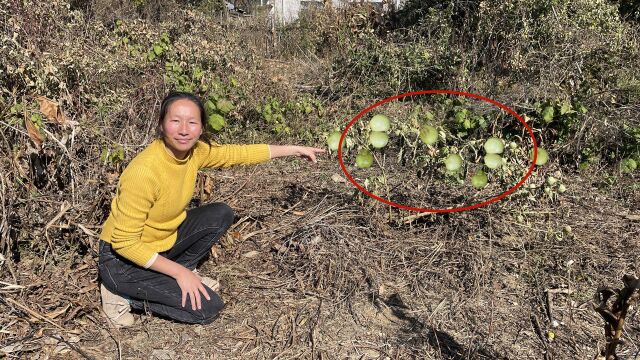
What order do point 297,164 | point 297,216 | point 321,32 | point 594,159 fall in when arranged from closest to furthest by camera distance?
1. point 297,216
2. point 594,159
3. point 297,164
4. point 321,32

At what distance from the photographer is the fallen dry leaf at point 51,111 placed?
117 inches

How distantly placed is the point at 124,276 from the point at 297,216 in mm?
1096

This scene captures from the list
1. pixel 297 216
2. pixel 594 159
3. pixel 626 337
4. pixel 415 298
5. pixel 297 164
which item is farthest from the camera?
pixel 297 164

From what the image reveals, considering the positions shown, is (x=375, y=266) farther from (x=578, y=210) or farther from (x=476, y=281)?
(x=578, y=210)

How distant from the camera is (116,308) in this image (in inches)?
91.9

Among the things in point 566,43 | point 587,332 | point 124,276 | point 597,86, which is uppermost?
point 566,43

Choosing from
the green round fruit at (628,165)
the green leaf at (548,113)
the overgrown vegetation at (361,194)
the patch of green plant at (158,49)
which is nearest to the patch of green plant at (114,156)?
the overgrown vegetation at (361,194)

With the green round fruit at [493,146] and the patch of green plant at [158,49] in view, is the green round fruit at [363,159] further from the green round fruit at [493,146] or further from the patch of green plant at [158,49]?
the patch of green plant at [158,49]

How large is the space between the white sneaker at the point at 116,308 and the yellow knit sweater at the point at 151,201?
24 centimetres

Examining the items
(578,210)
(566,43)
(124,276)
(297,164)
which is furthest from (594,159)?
(124,276)

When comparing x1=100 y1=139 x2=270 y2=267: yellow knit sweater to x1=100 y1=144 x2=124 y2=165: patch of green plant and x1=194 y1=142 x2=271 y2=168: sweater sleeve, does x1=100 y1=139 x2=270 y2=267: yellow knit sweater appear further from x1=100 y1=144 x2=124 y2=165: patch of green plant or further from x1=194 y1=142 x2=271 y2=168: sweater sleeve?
x1=100 y1=144 x2=124 y2=165: patch of green plant

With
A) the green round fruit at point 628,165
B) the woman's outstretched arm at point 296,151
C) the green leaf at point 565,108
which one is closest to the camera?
the woman's outstretched arm at point 296,151

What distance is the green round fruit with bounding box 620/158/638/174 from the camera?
11.3 feet

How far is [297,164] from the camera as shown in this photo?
3977 mm
